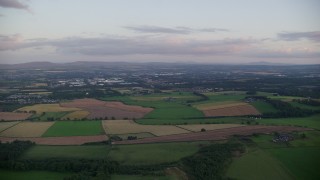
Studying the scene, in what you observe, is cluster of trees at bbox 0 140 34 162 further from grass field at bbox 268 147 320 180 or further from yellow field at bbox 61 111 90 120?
grass field at bbox 268 147 320 180

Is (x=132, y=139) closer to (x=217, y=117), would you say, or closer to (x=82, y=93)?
(x=217, y=117)

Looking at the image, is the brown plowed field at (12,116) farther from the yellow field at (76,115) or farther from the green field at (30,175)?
the green field at (30,175)

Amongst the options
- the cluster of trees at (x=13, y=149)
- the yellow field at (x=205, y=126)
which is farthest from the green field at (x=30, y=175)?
the yellow field at (x=205, y=126)

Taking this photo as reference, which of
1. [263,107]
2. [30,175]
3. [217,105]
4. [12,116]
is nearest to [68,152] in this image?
[30,175]

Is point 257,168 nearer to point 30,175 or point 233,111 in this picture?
point 30,175

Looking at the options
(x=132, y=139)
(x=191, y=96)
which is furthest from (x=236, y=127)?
(x=191, y=96)
